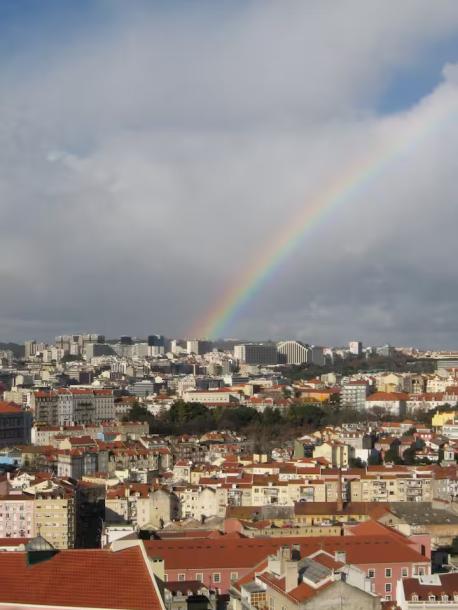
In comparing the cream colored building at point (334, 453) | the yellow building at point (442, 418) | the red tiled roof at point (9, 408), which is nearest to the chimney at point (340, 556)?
the cream colored building at point (334, 453)

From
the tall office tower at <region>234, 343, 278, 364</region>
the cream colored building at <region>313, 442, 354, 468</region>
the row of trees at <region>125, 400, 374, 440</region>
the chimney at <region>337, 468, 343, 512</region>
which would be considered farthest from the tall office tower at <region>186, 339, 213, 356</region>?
the chimney at <region>337, 468, 343, 512</region>

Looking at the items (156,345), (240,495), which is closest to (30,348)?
(156,345)

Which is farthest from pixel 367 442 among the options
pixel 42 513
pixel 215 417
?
pixel 42 513

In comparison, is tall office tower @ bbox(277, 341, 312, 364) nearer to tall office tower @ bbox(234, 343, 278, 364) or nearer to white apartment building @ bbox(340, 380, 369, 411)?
tall office tower @ bbox(234, 343, 278, 364)

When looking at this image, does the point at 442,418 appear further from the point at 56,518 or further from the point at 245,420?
the point at 56,518

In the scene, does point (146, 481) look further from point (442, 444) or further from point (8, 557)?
point (8, 557)
